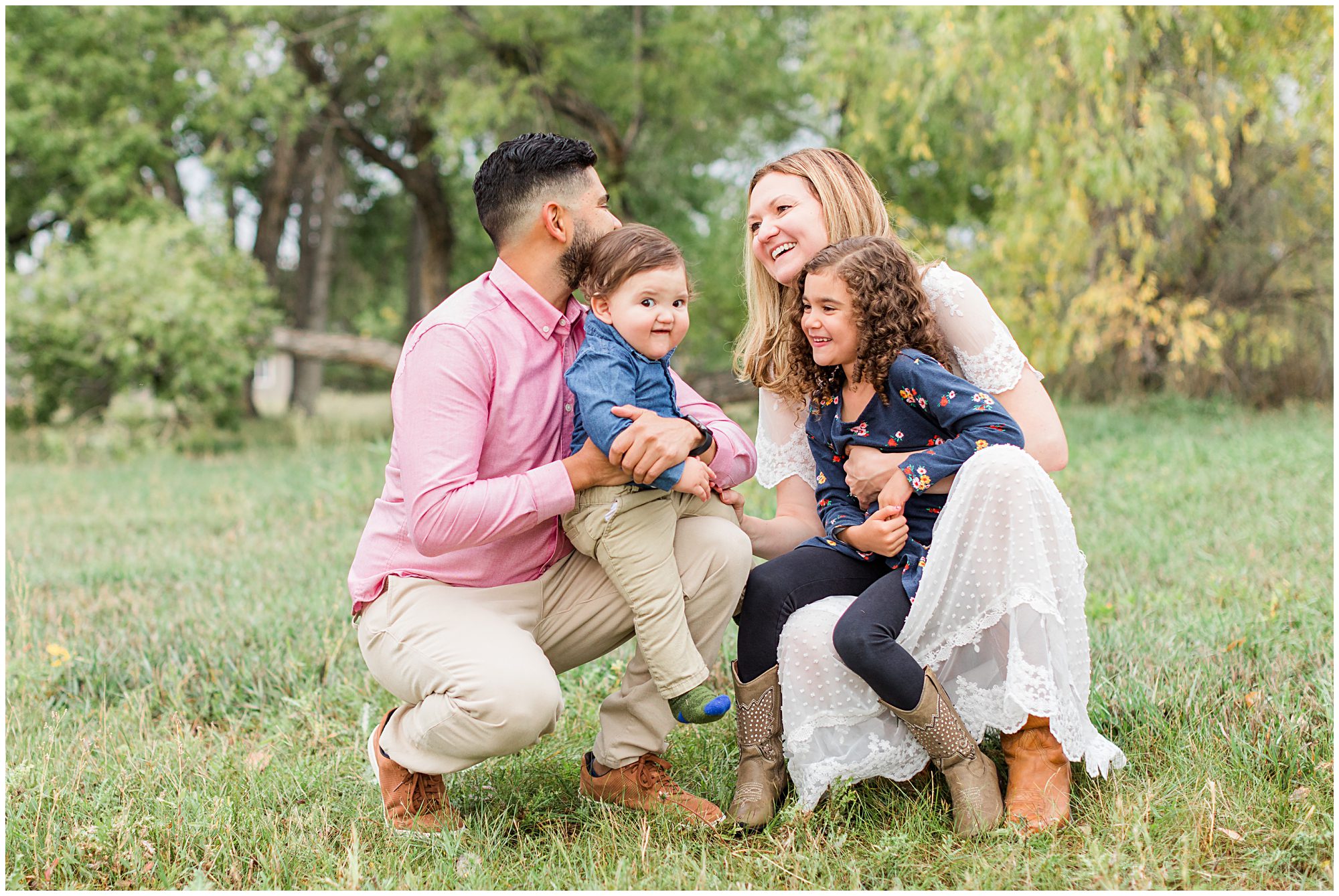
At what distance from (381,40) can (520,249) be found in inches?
434

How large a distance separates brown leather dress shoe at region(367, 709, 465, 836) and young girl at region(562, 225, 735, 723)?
0.61 metres

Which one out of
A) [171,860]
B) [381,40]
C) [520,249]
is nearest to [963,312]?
[520,249]

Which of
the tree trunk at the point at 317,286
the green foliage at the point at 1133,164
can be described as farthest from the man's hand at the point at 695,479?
the tree trunk at the point at 317,286

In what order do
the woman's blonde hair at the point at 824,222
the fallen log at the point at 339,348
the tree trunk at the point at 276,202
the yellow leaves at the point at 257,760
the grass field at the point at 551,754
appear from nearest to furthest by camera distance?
the grass field at the point at 551,754, the woman's blonde hair at the point at 824,222, the yellow leaves at the point at 257,760, the fallen log at the point at 339,348, the tree trunk at the point at 276,202

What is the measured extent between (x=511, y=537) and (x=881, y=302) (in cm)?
109

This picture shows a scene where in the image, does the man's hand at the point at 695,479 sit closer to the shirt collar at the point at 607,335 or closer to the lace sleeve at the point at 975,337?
the shirt collar at the point at 607,335

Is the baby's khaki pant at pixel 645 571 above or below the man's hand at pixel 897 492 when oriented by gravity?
below

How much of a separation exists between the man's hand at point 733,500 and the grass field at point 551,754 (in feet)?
2.29

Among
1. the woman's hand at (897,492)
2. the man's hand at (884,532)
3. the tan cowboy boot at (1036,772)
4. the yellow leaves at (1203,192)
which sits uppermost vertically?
the yellow leaves at (1203,192)

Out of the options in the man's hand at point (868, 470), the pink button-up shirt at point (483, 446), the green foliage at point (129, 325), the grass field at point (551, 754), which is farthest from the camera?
the green foliage at point (129, 325)

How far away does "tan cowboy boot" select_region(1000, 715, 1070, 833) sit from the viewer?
2.52 metres

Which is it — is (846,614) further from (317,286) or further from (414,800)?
(317,286)

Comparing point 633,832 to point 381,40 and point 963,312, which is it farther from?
point 381,40

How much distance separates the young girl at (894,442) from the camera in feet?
8.32
